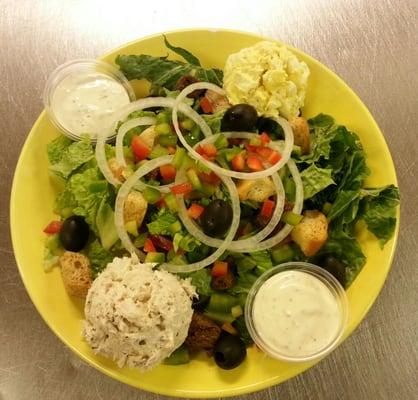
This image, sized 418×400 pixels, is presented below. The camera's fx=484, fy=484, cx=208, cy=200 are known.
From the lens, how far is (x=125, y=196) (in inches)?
92.4

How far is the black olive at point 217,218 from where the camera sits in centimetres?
223

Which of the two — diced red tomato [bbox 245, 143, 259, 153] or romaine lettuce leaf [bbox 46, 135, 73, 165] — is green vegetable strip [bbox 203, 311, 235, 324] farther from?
romaine lettuce leaf [bbox 46, 135, 73, 165]

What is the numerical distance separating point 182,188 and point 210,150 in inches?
9.1

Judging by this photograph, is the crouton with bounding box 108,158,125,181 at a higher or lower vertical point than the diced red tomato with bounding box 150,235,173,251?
higher

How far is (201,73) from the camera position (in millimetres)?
2582

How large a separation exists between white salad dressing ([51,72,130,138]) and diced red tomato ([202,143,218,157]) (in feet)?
1.79

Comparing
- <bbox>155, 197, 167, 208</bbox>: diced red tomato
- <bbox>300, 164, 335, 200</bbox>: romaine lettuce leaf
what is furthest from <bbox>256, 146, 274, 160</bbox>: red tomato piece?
<bbox>155, 197, 167, 208</bbox>: diced red tomato

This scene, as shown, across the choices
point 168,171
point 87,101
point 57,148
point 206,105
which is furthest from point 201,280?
point 87,101

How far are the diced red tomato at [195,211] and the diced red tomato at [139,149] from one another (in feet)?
1.20

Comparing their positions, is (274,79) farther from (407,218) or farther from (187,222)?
(407,218)

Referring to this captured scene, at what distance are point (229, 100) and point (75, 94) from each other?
832 millimetres

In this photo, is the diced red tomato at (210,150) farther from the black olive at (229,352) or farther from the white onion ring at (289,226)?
the black olive at (229,352)

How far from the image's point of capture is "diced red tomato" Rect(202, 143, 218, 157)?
7.79 feet

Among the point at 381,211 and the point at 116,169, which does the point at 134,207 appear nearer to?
the point at 116,169
